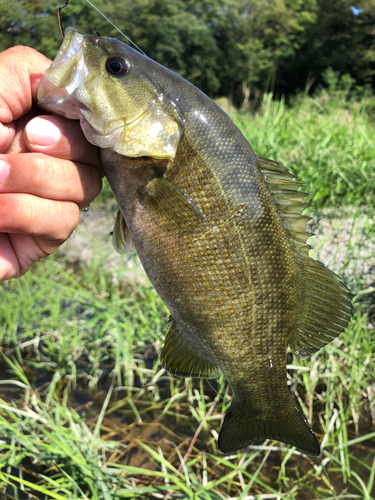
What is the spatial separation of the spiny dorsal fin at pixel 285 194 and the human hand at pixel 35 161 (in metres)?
0.67

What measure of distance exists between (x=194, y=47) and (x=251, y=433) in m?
33.5

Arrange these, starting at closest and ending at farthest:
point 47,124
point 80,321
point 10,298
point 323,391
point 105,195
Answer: point 47,124 → point 323,391 → point 10,298 → point 80,321 → point 105,195

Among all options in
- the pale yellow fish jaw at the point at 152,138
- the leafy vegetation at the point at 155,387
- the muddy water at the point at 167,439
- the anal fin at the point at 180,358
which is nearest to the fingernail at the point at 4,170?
the pale yellow fish jaw at the point at 152,138

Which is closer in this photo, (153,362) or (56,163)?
(56,163)

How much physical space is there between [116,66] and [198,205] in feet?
1.85

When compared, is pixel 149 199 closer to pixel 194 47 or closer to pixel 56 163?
pixel 56 163

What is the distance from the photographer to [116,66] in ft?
4.35

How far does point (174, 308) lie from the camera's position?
4.54 ft

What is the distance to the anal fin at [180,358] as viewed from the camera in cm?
146

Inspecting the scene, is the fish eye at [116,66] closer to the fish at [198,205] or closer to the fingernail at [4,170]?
the fish at [198,205]

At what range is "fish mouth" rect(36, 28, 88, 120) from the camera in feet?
4.00

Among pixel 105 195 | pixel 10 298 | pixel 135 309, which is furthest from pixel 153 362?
pixel 105 195

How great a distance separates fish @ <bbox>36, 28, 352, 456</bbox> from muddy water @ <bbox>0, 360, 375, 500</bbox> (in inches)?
54.7

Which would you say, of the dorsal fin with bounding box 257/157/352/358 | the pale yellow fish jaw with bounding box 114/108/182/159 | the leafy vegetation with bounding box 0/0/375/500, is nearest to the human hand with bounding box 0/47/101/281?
the pale yellow fish jaw with bounding box 114/108/182/159
